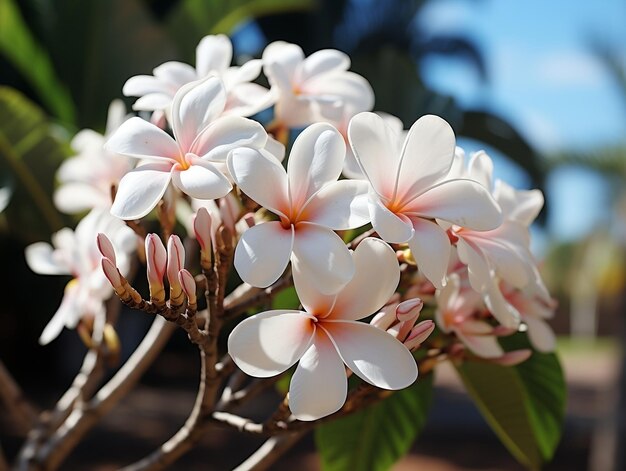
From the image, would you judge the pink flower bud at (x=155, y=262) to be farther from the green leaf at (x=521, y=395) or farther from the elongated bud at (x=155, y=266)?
the green leaf at (x=521, y=395)

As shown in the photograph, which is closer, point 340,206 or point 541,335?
point 340,206

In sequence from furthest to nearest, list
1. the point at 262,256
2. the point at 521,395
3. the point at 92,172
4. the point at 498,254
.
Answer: the point at 521,395
the point at 92,172
the point at 498,254
the point at 262,256

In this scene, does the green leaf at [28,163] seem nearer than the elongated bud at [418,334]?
No

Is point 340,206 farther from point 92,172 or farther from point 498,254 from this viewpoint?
point 92,172

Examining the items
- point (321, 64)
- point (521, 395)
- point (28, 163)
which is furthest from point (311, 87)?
point (28, 163)

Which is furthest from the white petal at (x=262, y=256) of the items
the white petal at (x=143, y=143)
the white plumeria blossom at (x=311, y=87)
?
the white plumeria blossom at (x=311, y=87)

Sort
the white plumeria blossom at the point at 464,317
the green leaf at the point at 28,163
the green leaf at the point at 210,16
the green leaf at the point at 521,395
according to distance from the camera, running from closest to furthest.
→ 1. the white plumeria blossom at the point at 464,317
2. the green leaf at the point at 521,395
3. the green leaf at the point at 28,163
4. the green leaf at the point at 210,16

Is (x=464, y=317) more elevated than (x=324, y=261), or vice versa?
(x=324, y=261)

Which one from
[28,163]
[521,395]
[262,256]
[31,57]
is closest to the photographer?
[262,256]
